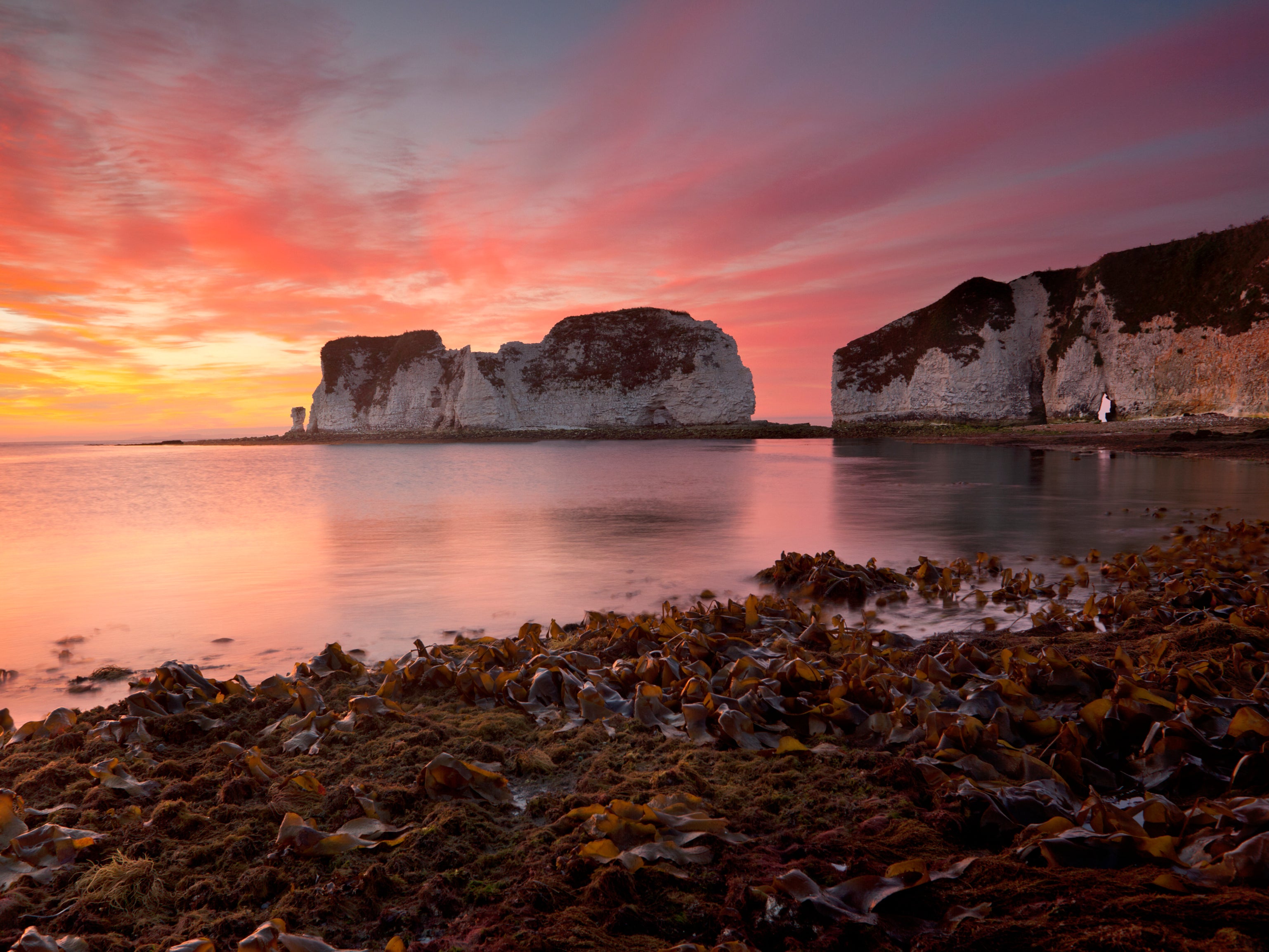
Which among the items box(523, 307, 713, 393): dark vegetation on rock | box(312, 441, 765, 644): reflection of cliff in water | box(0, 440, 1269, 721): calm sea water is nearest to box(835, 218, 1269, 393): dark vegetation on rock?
box(523, 307, 713, 393): dark vegetation on rock

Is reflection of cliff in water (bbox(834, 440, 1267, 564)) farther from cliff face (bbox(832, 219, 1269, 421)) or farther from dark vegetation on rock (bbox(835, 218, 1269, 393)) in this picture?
dark vegetation on rock (bbox(835, 218, 1269, 393))

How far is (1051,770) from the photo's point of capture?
286 centimetres

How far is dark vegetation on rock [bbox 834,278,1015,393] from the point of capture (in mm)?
62500

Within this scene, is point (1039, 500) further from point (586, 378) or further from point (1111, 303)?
point (586, 378)

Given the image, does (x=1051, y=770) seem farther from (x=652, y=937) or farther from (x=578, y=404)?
(x=578, y=404)

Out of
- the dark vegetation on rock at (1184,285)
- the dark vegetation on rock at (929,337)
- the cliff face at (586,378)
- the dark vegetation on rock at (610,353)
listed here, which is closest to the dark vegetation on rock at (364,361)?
the cliff face at (586,378)

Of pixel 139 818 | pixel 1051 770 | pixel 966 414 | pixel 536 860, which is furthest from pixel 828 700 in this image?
pixel 966 414

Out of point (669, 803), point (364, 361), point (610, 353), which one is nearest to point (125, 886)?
point (669, 803)

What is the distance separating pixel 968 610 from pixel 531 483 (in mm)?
21520

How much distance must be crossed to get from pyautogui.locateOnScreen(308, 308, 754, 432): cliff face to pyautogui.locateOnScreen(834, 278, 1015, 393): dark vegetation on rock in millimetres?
16650

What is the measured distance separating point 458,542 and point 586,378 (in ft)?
251

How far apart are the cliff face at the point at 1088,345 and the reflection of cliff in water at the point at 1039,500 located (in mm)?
21441

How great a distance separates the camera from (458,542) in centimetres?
1243

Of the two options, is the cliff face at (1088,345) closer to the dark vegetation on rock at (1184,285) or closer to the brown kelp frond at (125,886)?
the dark vegetation on rock at (1184,285)
